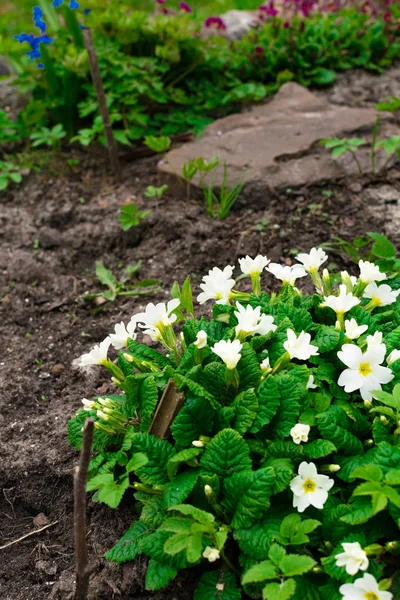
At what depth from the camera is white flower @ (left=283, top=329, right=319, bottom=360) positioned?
1.96m

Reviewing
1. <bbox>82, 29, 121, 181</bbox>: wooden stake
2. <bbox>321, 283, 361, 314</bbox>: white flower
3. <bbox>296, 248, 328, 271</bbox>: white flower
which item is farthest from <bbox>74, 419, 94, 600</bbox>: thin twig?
<bbox>82, 29, 121, 181</bbox>: wooden stake

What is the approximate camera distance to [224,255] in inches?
135

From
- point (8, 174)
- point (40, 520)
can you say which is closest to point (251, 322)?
point (40, 520)

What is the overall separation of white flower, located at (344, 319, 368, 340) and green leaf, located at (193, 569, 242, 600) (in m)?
0.80

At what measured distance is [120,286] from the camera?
329cm

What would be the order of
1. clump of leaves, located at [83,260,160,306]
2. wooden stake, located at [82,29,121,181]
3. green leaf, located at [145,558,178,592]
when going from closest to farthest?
green leaf, located at [145,558,178,592]
clump of leaves, located at [83,260,160,306]
wooden stake, located at [82,29,121,181]

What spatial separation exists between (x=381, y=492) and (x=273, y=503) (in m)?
0.35

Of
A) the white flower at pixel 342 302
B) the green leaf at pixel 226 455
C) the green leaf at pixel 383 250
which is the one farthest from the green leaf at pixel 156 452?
the green leaf at pixel 383 250

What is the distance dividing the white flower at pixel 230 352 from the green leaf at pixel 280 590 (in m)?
0.61

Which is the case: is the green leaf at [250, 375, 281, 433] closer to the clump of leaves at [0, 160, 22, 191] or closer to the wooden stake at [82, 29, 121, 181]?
the wooden stake at [82, 29, 121, 181]

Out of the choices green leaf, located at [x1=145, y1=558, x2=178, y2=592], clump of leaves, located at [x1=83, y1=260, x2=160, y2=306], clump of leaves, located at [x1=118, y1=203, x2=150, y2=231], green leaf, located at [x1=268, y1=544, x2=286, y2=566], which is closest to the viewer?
green leaf, located at [x1=268, y1=544, x2=286, y2=566]

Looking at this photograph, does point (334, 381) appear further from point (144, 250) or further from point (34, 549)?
point (144, 250)

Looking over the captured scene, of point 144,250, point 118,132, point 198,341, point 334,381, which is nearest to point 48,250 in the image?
point 144,250

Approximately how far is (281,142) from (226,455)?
272cm
